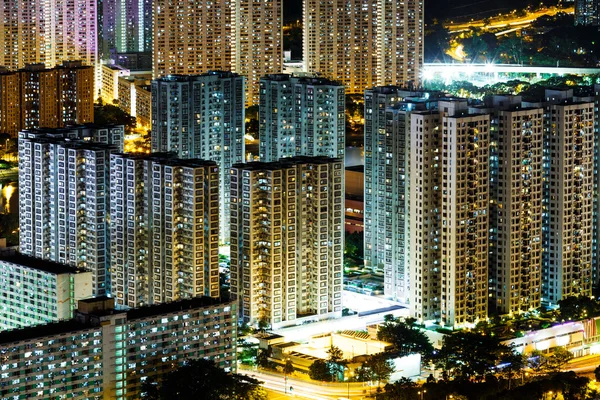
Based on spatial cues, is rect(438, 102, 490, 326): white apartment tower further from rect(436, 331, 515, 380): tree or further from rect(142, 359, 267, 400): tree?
rect(142, 359, 267, 400): tree

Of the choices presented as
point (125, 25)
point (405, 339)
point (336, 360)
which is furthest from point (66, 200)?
point (125, 25)

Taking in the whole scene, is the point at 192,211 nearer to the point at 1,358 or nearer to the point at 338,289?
the point at 338,289

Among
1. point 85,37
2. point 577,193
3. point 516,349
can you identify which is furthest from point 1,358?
point 85,37

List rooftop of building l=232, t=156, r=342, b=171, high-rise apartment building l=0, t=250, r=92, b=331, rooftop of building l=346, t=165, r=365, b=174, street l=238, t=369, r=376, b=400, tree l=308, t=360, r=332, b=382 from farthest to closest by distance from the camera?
rooftop of building l=346, t=165, r=365, b=174
rooftop of building l=232, t=156, r=342, b=171
high-rise apartment building l=0, t=250, r=92, b=331
tree l=308, t=360, r=332, b=382
street l=238, t=369, r=376, b=400

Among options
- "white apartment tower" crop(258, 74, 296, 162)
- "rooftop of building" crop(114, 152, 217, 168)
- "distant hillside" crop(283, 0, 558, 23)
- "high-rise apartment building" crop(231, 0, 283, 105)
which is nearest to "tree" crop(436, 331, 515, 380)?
"rooftop of building" crop(114, 152, 217, 168)

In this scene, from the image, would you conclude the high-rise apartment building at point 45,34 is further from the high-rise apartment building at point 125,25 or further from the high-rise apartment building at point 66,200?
the high-rise apartment building at point 66,200

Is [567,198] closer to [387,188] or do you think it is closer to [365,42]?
[387,188]

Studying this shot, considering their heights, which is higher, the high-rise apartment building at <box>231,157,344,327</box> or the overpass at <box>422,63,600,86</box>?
the overpass at <box>422,63,600,86</box>
